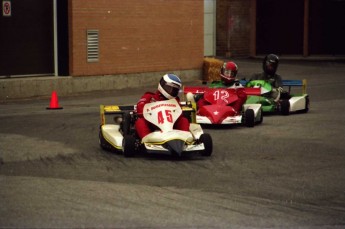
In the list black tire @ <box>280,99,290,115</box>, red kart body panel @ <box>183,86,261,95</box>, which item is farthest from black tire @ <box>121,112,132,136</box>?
black tire @ <box>280,99,290,115</box>

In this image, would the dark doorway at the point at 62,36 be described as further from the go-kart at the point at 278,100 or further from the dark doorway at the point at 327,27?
the dark doorway at the point at 327,27

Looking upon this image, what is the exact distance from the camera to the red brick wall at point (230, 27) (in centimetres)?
4050

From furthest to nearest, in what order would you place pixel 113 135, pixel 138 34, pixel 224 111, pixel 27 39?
1. pixel 138 34
2. pixel 27 39
3. pixel 224 111
4. pixel 113 135

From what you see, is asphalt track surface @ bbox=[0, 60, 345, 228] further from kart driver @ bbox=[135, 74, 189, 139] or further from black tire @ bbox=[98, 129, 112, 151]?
kart driver @ bbox=[135, 74, 189, 139]

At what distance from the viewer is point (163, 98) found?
15062 mm

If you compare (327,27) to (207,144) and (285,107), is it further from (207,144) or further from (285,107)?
(207,144)

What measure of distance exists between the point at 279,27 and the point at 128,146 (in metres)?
27.5

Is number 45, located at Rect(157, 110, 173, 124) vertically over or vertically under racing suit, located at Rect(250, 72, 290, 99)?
over

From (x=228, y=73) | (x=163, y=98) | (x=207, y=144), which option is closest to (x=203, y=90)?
(x=228, y=73)

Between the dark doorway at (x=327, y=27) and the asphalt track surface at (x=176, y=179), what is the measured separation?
2123 cm

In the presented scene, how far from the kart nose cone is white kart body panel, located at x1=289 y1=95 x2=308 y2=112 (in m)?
6.96

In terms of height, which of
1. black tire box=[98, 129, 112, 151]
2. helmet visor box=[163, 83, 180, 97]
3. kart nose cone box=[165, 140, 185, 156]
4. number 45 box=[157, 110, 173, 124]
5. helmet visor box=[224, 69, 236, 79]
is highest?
helmet visor box=[163, 83, 180, 97]

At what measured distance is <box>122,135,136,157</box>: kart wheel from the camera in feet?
45.6

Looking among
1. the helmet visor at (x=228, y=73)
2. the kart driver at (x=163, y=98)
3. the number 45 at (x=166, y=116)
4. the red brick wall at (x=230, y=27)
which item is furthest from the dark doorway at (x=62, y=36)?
the red brick wall at (x=230, y=27)
